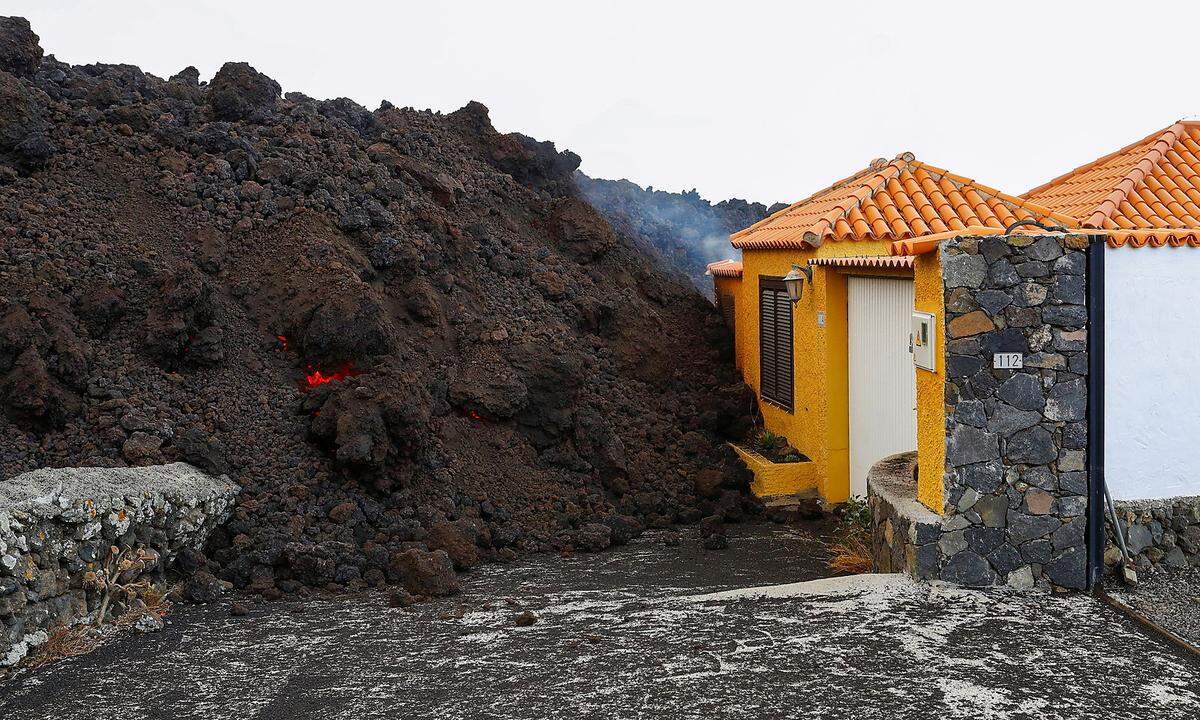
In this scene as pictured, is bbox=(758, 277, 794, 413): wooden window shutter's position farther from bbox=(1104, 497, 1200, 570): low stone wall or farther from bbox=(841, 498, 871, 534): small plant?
bbox=(1104, 497, 1200, 570): low stone wall

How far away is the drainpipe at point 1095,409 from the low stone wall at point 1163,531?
36cm

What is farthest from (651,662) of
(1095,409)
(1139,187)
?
(1139,187)

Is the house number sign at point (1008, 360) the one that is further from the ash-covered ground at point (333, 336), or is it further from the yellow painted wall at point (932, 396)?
the ash-covered ground at point (333, 336)

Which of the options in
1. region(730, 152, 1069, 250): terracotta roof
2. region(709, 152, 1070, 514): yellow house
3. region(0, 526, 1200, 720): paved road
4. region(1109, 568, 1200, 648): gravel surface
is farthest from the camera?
region(730, 152, 1069, 250): terracotta roof

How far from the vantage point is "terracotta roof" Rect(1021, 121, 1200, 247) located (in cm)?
1130

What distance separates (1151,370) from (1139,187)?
5.35 m

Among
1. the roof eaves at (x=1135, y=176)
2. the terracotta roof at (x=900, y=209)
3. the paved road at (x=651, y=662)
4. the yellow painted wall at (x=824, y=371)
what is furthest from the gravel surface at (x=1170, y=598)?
the roof eaves at (x=1135, y=176)

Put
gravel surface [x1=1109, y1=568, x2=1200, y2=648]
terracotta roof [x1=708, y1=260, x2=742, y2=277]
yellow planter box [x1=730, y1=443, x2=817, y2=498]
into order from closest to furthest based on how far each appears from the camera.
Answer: gravel surface [x1=1109, y1=568, x2=1200, y2=648], yellow planter box [x1=730, y1=443, x2=817, y2=498], terracotta roof [x1=708, y1=260, x2=742, y2=277]

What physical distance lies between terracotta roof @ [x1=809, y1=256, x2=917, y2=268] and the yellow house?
0.02 meters

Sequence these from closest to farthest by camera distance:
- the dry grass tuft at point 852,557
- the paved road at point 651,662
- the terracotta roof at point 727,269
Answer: the paved road at point 651,662, the dry grass tuft at point 852,557, the terracotta roof at point 727,269

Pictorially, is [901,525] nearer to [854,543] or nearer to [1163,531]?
[854,543]

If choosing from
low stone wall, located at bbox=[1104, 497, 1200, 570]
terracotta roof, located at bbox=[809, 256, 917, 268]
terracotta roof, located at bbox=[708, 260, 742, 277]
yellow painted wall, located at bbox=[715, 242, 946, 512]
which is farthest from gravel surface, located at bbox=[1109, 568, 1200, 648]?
terracotta roof, located at bbox=[708, 260, 742, 277]

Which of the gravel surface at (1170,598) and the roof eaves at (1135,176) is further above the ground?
the roof eaves at (1135,176)

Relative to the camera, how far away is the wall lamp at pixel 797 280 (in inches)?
463
